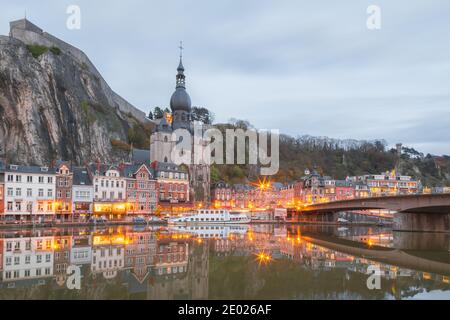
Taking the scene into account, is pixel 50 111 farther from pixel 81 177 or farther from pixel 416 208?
pixel 416 208

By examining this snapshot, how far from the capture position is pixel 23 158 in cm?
7294

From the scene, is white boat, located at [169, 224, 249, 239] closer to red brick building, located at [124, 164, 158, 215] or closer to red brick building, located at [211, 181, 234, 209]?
red brick building, located at [124, 164, 158, 215]

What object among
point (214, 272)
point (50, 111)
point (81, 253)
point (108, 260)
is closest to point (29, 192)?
point (50, 111)

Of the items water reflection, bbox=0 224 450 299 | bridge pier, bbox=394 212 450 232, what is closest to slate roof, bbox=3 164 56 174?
water reflection, bbox=0 224 450 299

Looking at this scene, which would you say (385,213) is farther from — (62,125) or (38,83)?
(38,83)

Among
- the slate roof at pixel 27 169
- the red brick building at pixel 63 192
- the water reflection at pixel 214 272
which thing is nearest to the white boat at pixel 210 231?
the water reflection at pixel 214 272

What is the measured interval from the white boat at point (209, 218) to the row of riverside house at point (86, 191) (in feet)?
28.9

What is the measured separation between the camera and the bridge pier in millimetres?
58594

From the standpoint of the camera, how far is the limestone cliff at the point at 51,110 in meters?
74.5

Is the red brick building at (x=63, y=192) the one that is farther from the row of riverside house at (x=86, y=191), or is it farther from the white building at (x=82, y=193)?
the white building at (x=82, y=193)

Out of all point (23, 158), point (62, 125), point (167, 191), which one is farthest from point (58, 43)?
point (167, 191)

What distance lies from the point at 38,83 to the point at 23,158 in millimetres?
16548

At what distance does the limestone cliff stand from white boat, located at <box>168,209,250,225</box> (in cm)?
2610

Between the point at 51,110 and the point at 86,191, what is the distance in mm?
21777
